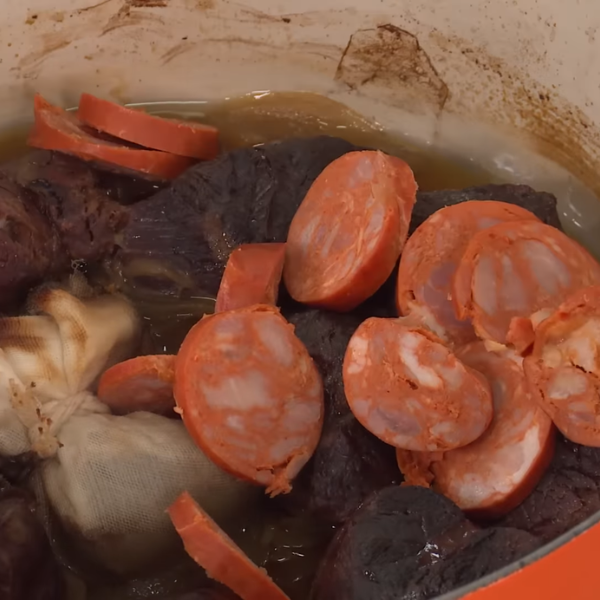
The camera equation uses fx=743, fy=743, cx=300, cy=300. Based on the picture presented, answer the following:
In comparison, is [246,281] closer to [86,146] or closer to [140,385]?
[140,385]

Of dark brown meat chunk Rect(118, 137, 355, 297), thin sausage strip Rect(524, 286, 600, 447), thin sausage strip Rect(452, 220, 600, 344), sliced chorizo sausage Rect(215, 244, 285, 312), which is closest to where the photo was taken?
thin sausage strip Rect(524, 286, 600, 447)

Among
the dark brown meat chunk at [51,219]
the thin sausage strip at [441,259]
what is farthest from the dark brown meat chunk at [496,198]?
the dark brown meat chunk at [51,219]

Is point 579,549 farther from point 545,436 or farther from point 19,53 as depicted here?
point 19,53

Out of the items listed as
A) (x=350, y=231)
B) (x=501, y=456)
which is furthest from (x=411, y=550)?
(x=350, y=231)

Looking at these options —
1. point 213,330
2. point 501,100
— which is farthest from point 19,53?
point 501,100

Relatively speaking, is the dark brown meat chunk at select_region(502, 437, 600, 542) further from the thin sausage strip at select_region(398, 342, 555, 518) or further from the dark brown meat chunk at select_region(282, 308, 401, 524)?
the dark brown meat chunk at select_region(282, 308, 401, 524)

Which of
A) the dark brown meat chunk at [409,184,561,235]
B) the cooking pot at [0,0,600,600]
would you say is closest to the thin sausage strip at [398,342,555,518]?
the dark brown meat chunk at [409,184,561,235]
